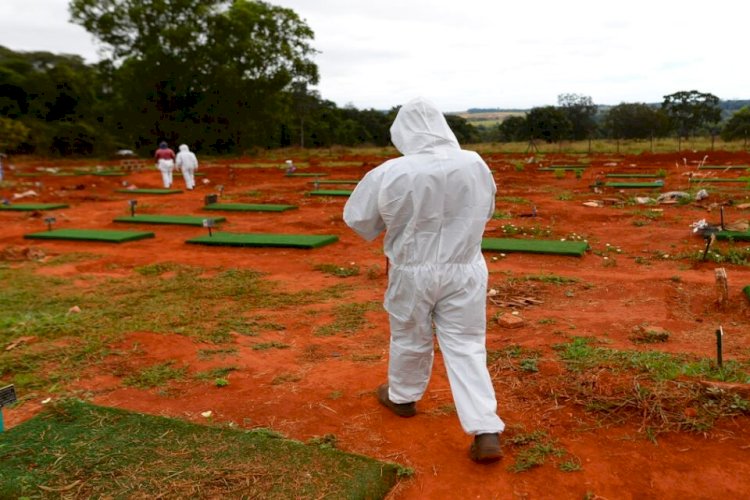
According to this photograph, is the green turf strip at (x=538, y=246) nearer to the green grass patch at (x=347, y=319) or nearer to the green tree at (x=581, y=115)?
the green grass patch at (x=347, y=319)

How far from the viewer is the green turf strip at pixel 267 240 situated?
9.12 m

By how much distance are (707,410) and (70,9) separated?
3793cm

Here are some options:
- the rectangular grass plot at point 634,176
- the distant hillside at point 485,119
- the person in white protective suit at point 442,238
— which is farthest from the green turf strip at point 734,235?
the distant hillside at point 485,119

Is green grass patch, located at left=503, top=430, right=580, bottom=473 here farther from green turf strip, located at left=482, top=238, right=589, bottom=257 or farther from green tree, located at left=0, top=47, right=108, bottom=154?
green tree, located at left=0, top=47, right=108, bottom=154

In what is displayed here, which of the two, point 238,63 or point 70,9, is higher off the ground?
point 70,9

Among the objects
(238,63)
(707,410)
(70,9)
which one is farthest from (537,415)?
(70,9)

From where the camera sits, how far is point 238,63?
111 feet

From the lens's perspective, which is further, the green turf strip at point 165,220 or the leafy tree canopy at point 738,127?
the leafy tree canopy at point 738,127

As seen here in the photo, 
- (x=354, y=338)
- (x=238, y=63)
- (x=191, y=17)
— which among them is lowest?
(x=354, y=338)

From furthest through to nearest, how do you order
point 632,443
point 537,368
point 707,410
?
point 537,368
point 707,410
point 632,443

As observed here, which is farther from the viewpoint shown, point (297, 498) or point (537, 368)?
point (537, 368)

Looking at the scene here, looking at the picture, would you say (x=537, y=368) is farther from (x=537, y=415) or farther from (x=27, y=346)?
(x=27, y=346)

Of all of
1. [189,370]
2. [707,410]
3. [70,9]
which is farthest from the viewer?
[70,9]

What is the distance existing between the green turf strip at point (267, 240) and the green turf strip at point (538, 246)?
2.56 m
